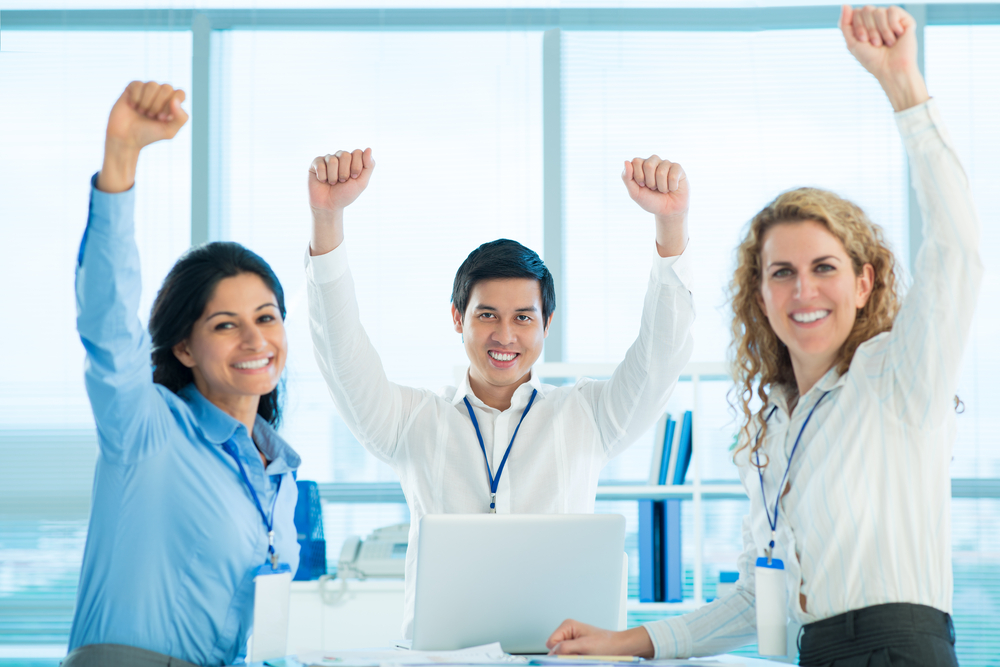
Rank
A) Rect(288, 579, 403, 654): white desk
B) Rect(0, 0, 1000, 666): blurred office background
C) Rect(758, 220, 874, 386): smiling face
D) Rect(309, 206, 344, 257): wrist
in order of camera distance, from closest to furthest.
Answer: Rect(758, 220, 874, 386): smiling face → Rect(309, 206, 344, 257): wrist → Rect(288, 579, 403, 654): white desk → Rect(0, 0, 1000, 666): blurred office background

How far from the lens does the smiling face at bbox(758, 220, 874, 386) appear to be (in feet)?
4.94

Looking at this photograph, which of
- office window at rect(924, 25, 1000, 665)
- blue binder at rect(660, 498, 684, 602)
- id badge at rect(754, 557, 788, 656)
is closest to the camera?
id badge at rect(754, 557, 788, 656)

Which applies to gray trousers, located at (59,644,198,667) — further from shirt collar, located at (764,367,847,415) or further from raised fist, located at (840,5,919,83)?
raised fist, located at (840,5,919,83)

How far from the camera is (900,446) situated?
54.8 inches

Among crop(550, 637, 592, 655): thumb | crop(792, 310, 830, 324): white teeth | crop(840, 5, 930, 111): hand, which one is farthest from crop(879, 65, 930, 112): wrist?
crop(550, 637, 592, 655): thumb

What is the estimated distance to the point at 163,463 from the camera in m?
1.50

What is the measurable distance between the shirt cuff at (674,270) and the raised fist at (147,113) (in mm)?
1133

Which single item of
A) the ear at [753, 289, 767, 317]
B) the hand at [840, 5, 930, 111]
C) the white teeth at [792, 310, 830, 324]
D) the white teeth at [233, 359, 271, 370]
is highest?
the hand at [840, 5, 930, 111]

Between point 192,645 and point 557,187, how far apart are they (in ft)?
10.7

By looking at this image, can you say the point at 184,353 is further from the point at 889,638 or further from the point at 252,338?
the point at 889,638

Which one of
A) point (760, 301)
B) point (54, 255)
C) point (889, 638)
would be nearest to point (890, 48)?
point (760, 301)

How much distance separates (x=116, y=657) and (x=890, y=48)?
169cm

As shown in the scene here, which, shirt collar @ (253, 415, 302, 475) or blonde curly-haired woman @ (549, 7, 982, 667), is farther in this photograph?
shirt collar @ (253, 415, 302, 475)

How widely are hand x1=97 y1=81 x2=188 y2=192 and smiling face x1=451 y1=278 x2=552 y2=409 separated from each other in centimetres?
98
